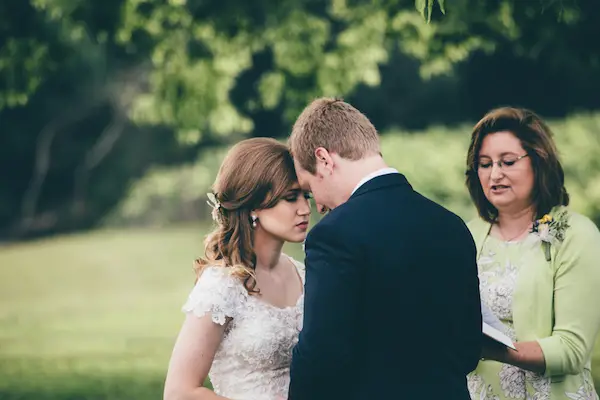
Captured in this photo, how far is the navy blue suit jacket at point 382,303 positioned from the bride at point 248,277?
59 cm

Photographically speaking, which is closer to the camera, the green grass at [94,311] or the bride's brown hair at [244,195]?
the bride's brown hair at [244,195]

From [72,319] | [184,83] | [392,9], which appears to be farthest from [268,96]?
[72,319]

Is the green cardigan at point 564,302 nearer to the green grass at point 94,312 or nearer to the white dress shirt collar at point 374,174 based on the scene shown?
the white dress shirt collar at point 374,174

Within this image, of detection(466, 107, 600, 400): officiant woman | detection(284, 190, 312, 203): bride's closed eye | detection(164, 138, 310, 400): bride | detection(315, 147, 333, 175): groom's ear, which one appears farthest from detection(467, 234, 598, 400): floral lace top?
detection(315, 147, 333, 175): groom's ear

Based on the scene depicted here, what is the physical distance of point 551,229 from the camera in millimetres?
4203

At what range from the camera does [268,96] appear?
10656mm

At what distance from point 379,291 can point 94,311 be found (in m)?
14.9

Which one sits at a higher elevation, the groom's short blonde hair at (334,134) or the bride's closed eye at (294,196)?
the groom's short blonde hair at (334,134)

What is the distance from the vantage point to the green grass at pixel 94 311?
1154cm

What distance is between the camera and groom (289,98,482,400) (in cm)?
312

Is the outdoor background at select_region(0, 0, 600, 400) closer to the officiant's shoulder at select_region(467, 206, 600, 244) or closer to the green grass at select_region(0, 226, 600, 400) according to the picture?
the green grass at select_region(0, 226, 600, 400)

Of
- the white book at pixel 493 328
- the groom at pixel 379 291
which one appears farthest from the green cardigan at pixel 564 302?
the groom at pixel 379 291

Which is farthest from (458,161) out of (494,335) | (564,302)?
(494,335)

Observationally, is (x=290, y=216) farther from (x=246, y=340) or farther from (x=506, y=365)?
(x=506, y=365)
